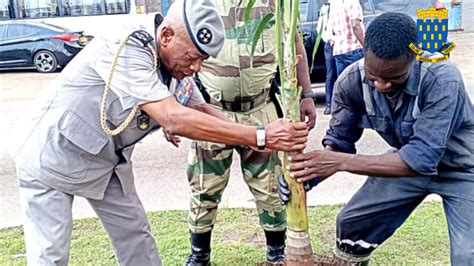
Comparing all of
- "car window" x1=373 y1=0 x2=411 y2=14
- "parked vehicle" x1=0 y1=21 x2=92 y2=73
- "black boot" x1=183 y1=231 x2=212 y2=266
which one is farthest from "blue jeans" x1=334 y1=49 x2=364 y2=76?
"parked vehicle" x1=0 y1=21 x2=92 y2=73

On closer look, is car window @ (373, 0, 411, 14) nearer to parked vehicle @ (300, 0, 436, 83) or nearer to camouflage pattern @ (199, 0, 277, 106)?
parked vehicle @ (300, 0, 436, 83)

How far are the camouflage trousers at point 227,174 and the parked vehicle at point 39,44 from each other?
1225 centimetres

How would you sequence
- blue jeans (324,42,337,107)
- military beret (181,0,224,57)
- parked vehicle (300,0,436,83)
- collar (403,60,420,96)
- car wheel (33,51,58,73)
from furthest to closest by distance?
car wheel (33,51,58,73) → parked vehicle (300,0,436,83) → blue jeans (324,42,337,107) → collar (403,60,420,96) → military beret (181,0,224,57)

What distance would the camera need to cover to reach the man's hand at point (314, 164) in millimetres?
2510

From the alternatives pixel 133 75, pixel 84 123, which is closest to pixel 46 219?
pixel 84 123

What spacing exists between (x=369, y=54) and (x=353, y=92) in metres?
0.39

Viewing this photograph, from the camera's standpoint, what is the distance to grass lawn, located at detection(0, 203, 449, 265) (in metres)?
3.75

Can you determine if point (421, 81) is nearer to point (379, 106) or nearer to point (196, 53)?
point (379, 106)

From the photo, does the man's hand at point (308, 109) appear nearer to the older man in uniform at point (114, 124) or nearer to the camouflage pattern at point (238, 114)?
the camouflage pattern at point (238, 114)

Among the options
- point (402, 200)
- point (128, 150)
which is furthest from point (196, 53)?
point (402, 200)

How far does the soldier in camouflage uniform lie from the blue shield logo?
709 mm

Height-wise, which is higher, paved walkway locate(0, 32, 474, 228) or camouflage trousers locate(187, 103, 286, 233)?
camouflage trousers locate(187, 103, 286, 233)

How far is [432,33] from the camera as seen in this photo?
2742 mm

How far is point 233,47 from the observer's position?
3240mm
